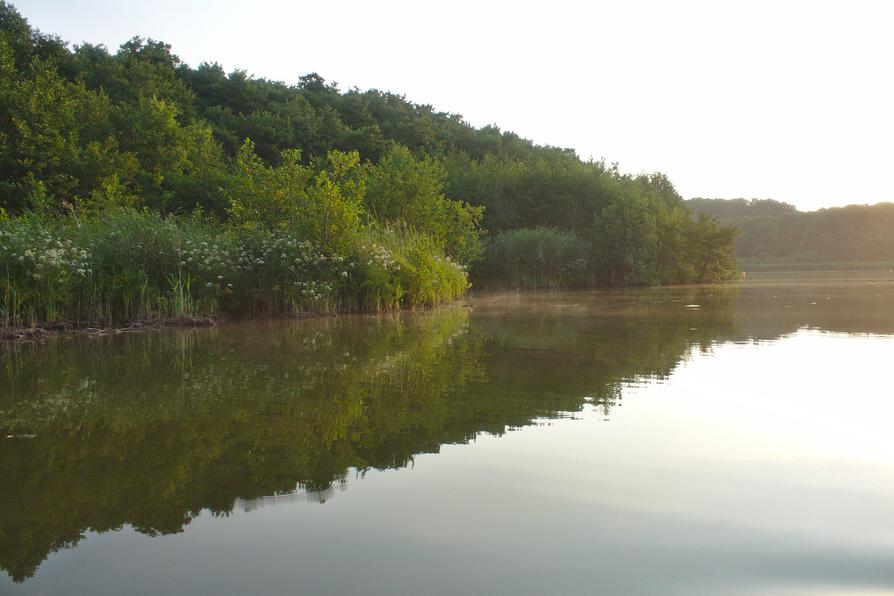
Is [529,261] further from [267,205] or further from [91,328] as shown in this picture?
[91,328]

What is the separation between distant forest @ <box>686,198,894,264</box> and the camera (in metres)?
81.1

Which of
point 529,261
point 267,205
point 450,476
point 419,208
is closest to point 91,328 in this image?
point 267,205

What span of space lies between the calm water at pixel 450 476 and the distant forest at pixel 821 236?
78351mm

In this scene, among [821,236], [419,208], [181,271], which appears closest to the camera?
[181,271]

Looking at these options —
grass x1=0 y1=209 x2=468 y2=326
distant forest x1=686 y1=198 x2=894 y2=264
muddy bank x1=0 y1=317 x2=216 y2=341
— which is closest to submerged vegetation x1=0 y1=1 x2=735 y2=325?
grass x1=0 y1=209 x2=468 y2=326

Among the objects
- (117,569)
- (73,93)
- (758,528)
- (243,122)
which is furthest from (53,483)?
(243,122)

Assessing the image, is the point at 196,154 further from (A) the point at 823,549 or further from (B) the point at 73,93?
(A) the point at 823,549

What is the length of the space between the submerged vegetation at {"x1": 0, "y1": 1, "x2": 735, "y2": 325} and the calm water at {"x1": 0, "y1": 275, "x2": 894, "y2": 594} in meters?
5.41

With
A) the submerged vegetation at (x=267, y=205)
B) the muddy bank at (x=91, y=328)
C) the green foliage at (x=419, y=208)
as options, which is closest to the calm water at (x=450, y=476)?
the muddy bank at (x=91, y=328)

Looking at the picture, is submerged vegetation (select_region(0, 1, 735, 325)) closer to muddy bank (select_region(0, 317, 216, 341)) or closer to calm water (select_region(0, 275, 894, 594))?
muddy bank (select_region(0, 317, 216, 341))

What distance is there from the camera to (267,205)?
1684 centimetres

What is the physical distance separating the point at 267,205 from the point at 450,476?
14.0m

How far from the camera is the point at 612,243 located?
31.6m

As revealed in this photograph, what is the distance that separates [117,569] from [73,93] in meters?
37.6
